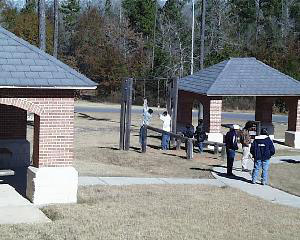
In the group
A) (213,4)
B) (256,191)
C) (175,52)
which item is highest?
(213,4)

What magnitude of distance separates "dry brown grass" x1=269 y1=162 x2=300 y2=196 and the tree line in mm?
32314

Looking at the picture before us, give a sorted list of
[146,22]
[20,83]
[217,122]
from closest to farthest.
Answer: [20,83], [217,122], [146,22]

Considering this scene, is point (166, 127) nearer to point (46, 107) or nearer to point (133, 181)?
point (133, 181)

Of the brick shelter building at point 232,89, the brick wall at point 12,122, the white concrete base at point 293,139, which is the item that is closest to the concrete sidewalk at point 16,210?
the brick wall at point 12,122

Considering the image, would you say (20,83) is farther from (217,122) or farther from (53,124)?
(217,122)

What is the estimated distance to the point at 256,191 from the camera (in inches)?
626

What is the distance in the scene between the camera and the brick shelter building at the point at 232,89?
80.7 feet

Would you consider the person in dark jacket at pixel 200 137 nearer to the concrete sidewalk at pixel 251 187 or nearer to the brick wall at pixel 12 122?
the concrete sidewalk at pixel 251 187

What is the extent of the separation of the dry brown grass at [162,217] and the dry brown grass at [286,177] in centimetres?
204

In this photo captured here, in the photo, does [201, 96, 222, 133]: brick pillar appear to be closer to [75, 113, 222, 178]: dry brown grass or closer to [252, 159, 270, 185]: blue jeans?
[75, 113, 222, 178]: dry brown grass

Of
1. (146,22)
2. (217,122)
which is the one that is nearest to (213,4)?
(146,22)

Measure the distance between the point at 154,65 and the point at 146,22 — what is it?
1082 cm

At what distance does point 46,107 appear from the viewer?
1318 cm

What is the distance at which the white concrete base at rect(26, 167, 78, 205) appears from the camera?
1309 cm
